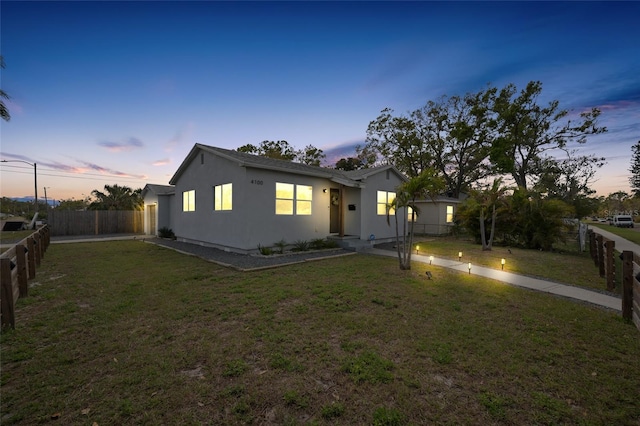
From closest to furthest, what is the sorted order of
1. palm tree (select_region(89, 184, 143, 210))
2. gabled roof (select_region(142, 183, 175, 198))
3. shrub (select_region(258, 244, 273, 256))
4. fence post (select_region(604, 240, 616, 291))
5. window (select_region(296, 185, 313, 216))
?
fence post (select_region(604, 240, 616, 291)), shrub (select_region(258, 244, 273, 256)), window (select_region(296, 185, 313, 216)), gabled roof (select_region(142, 183, 175, 198)), palm tree (select_region(89, 184, 143, 210))

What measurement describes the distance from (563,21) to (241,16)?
11041 mm

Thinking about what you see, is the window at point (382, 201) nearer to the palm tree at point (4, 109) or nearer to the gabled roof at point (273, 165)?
the gabled roof at point (273, 165)

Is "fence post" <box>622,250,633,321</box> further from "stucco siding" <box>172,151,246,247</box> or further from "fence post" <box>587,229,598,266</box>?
"stucco siding" <box>172,151,246,247</box>

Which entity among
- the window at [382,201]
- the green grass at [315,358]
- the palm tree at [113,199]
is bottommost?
the green grass at [315,358]

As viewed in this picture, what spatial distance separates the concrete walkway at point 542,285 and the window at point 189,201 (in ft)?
36.9

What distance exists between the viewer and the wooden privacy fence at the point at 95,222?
18391 mm

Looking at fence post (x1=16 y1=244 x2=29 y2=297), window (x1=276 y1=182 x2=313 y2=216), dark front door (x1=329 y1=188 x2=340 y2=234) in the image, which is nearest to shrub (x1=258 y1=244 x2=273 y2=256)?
window (x1=276 y1=182 x2=313 y2=216)

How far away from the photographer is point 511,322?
4.22m

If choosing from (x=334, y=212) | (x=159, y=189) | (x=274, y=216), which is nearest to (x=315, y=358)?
(x=274, y=216)

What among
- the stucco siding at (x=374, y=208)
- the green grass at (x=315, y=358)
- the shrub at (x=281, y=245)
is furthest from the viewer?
the stucco siding at (x=374, y=208)

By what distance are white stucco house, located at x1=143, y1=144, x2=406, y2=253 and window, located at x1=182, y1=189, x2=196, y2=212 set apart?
0.05m

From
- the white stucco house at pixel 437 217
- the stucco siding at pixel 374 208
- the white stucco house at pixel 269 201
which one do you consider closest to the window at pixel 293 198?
the white stucco house at pixel 269 201

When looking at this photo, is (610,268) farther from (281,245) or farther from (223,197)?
(223,197)

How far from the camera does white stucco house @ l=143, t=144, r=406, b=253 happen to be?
33.7 ft
